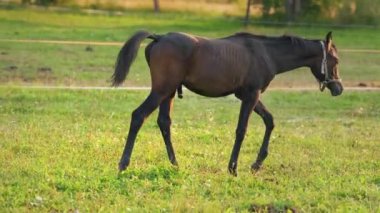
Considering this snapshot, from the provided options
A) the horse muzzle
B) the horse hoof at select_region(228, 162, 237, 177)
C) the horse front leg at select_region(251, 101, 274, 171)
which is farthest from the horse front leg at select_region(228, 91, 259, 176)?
the horse muzzle

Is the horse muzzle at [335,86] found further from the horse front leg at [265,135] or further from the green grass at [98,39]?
the green grass at [98,39]

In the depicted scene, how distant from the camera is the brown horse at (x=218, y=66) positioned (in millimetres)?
10219

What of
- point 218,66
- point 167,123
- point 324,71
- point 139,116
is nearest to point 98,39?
point 324,71

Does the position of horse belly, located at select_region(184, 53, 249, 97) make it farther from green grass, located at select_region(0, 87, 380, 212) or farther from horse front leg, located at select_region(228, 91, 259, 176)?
green grass, located at select_region(0, 87, 380, 212)

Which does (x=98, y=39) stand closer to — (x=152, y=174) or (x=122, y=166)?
(x=122, y=166)

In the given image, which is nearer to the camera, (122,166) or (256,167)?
(122,166)

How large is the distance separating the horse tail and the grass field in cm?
119

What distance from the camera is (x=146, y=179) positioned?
950cm

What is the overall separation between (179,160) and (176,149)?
953mm

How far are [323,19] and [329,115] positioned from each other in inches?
1134

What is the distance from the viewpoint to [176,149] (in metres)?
12.3

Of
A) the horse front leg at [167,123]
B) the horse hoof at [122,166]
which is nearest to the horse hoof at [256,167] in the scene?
the horse front leg at [167,123]

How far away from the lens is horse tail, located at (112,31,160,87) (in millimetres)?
10423

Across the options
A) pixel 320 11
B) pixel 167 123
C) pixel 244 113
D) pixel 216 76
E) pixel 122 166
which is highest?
pixel 216 76
